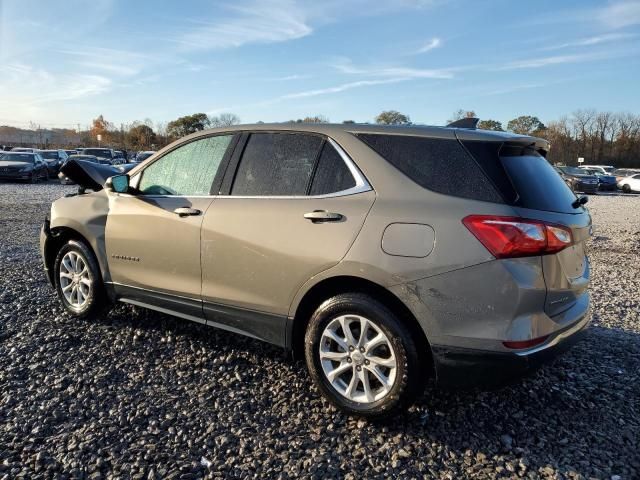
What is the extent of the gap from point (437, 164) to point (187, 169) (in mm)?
1995

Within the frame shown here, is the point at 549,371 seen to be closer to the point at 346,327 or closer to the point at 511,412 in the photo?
the point at 511,412

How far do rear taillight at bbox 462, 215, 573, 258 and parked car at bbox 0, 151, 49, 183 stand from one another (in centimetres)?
2568

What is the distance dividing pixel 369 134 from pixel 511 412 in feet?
6.36

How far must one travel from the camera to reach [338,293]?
298 centimetres

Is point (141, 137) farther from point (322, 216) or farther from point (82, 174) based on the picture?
point (322, 216)

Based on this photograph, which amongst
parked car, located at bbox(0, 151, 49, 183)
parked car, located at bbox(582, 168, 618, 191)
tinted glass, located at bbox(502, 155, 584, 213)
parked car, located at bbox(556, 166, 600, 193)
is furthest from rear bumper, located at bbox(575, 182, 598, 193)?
parked car, located at bbox(0, 151, 49, 183)

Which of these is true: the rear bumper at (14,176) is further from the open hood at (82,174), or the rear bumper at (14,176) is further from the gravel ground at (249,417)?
the gravel ground at (249,417)

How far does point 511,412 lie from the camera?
3.07 m

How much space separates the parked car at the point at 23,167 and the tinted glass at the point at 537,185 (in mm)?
25585

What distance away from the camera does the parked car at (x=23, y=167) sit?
23.1m

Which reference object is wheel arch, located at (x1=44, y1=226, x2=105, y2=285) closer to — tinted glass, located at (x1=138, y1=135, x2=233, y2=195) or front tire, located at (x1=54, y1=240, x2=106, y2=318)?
front tire, located at (x1=54, y1=240, x2=106, y2=318)

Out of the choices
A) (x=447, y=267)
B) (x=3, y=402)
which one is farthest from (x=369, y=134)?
(x=3, y=402)

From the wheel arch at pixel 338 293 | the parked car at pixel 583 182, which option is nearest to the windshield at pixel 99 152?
the parked car at pixel 583 182

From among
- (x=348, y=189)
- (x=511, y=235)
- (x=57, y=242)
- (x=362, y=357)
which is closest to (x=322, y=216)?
(x=348, y=189)
